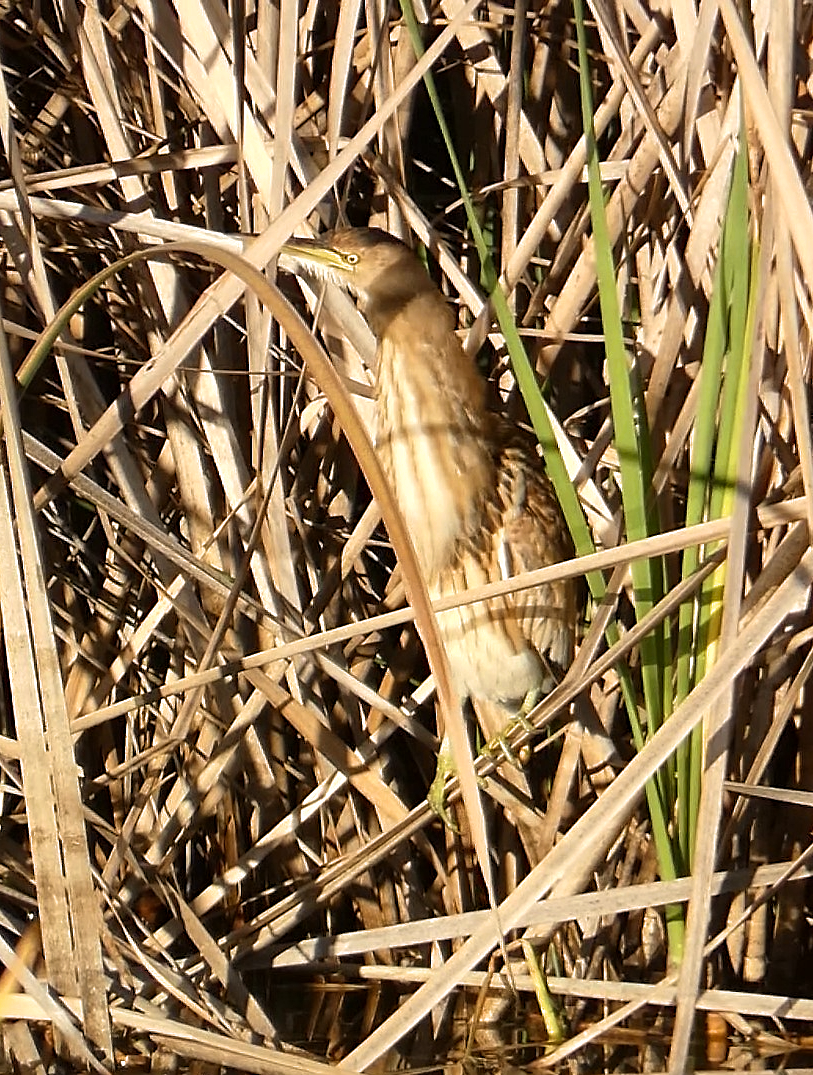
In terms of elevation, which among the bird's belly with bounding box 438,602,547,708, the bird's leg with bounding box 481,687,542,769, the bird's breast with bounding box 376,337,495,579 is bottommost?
the bird's leg with bounding box 481,687,542,769

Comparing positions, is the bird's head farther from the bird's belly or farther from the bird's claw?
the bird's claw

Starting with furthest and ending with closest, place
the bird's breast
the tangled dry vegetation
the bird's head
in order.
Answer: the bird's breast
the bird's head
the tangled dry vegetation

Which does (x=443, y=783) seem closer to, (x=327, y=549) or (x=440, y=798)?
(x=440, y=798)

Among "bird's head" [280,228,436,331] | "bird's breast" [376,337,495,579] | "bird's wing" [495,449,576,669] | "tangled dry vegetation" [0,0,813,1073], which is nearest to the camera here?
"tangled dry vegetation" [0,0,813,1073]

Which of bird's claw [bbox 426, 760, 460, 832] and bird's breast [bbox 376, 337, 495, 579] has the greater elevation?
bird's breast [bbox 376, 337, 495, 579]

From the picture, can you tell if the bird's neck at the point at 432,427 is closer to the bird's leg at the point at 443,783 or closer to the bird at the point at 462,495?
the bird at the point at 462,495

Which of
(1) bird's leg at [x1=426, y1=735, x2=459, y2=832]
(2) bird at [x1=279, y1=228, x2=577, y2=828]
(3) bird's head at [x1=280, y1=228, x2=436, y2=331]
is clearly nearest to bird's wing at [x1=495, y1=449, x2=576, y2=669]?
(2) bird at [x1=279, y1=228, x2=577, y2=828]

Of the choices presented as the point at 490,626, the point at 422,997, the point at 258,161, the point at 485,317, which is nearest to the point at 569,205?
the point at 485,317

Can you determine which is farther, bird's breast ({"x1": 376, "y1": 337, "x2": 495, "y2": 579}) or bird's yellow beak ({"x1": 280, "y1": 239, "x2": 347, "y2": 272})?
bird's breast ({"x1": 376, "y1": 337, "x2": 495, "y2": 579})
